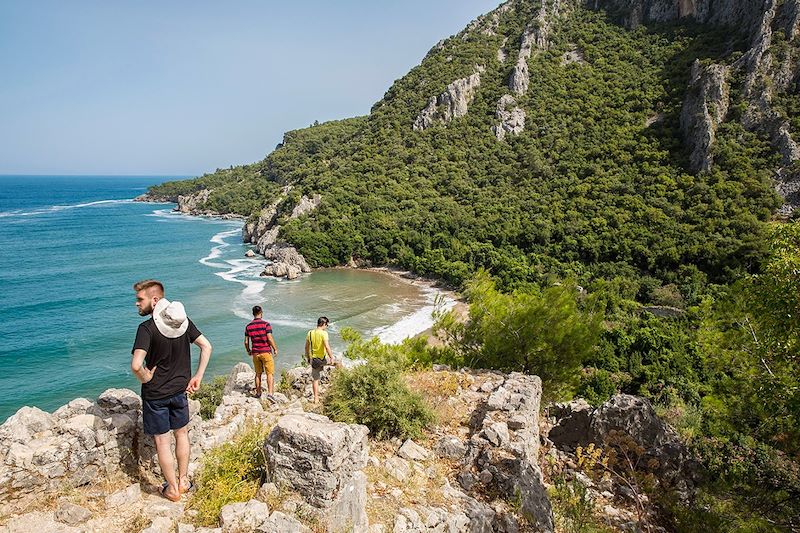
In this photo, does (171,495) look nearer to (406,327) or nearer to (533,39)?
(406,327)

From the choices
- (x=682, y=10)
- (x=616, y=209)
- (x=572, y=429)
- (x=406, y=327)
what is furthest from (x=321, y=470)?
(x=682, y=10)

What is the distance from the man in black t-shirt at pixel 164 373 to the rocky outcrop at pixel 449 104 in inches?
3086

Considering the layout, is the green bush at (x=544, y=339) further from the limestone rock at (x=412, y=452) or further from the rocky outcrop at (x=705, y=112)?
the rocky outcrop at (x=705, y=112)

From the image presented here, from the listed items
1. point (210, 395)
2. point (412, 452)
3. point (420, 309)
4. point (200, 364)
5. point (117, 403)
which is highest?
point (200, 364)

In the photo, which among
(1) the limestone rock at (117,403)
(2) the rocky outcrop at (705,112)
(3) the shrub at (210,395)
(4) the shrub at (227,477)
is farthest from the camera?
(2) the rocky outcrop at (705,112)

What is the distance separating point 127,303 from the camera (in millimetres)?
41031

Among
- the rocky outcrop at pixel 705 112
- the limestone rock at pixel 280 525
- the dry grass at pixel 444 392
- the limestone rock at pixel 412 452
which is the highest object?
the rocky outcrop at pixel 705 112

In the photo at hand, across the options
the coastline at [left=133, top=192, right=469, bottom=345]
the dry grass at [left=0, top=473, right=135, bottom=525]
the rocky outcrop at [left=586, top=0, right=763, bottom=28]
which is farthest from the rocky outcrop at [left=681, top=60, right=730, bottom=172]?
the dry grass at [left=0, top=473, right=135, bottom=525]

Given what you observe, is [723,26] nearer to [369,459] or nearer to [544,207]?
[544,207]

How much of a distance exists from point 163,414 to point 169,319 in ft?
3.49

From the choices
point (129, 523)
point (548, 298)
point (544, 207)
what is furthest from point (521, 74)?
point (129, 523)

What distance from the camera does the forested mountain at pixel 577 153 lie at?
46375 millimetres

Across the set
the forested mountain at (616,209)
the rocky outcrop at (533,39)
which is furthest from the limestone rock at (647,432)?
the rocky outcrop at (533,39)

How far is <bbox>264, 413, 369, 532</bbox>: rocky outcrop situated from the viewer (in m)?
4.49
